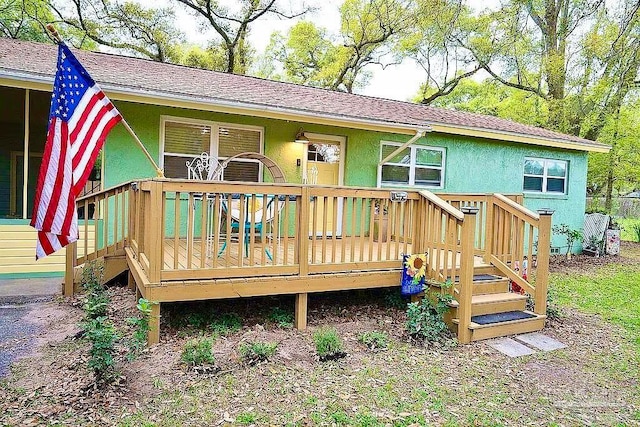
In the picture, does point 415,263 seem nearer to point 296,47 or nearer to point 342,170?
point 342,170

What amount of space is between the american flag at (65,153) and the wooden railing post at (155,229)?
0.58m

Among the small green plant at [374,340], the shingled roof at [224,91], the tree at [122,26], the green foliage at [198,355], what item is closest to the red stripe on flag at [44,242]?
the green foliage at [198,355]

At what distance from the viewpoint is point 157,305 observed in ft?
13.7

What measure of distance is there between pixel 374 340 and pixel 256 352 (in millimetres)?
1270

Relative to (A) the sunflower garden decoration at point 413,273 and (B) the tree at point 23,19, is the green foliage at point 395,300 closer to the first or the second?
(A) the sunflower garden decoration at point 413,273

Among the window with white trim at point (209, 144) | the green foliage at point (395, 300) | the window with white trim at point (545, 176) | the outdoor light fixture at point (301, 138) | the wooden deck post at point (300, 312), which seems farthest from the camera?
the window with white trim at point (545, 176)

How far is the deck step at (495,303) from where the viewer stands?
5055 millimetres

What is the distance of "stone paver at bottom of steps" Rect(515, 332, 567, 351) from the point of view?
15.4ft

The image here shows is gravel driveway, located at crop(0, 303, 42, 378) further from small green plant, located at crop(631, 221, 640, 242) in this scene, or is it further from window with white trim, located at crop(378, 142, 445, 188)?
small green plant, located at crop(631, 221, 640, 242)

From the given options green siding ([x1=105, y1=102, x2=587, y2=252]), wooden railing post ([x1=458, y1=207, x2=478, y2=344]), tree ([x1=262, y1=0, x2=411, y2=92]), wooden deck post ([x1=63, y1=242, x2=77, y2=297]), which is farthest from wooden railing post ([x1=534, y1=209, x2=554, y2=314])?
tree ([x1=262, y1=0, x2=411, y2=92])

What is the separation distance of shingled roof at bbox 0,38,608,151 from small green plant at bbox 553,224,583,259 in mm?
2125

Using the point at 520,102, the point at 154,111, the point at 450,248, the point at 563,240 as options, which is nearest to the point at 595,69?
the point at 520,102

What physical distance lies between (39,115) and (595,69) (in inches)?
631

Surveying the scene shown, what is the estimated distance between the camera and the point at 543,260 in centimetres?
528
